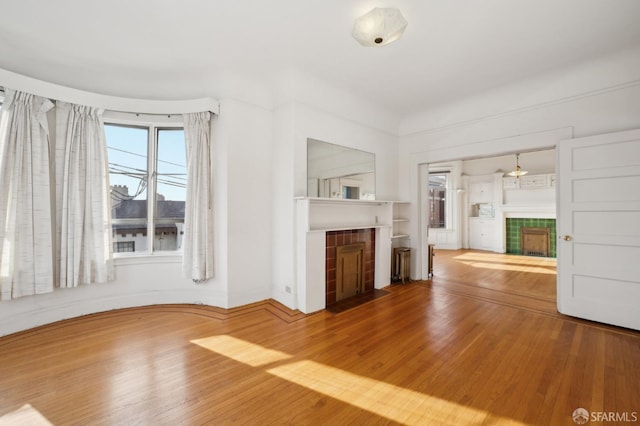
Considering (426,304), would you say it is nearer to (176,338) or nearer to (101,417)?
(176,338)

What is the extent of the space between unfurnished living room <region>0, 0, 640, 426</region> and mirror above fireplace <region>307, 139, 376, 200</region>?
4 cm

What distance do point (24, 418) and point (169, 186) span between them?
100 inches

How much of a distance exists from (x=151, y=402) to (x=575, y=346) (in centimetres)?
350

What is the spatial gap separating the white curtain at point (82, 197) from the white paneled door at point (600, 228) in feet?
17.8

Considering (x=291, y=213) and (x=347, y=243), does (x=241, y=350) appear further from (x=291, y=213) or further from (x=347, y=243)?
(x=347, y=243)

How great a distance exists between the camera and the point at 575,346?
7.74 feet

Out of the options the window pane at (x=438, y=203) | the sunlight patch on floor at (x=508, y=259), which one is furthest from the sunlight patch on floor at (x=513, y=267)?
the window pane at (x=438, y=203)

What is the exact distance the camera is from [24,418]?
1.54 m

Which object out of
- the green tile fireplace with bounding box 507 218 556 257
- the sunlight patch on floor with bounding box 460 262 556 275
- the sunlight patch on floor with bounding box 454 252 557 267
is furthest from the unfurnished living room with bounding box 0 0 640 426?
the green tile fireplace with bounding box 507 218 556 257

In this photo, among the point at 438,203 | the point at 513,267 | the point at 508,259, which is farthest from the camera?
the point at 438,203

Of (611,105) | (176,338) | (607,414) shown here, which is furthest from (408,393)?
(611,105)

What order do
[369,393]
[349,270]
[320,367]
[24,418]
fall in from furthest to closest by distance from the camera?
[349,270] < [320,367] < [369,393] < [24,418]

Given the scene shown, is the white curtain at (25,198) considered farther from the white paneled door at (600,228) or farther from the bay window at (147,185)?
the white paneled door at (600,228)

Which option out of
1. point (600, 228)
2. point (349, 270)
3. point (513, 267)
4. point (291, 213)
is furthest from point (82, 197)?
point (513, 267)
